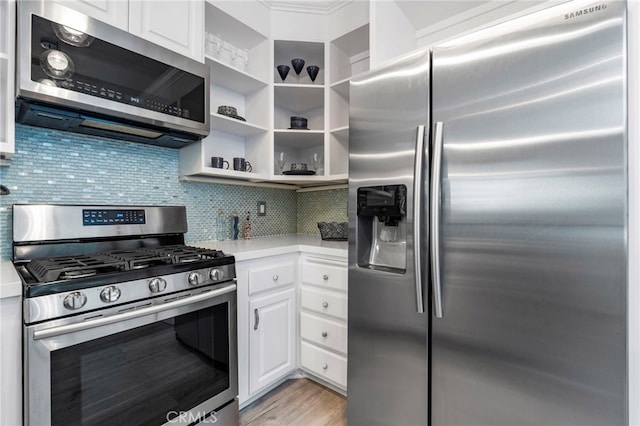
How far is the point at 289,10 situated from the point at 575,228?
214 cm

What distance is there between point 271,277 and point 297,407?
2.50 feet

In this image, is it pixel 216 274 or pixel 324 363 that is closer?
pixel 216 274

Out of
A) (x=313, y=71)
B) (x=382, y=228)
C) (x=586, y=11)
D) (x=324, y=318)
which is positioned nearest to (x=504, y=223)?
(x=382, y=228)

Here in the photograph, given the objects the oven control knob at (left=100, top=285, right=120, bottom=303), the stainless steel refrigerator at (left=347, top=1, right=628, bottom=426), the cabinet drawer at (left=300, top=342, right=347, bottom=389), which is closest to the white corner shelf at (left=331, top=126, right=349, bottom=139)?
the stainless steel refrigerator at (left=347, top=1, right=628, bottom=426)

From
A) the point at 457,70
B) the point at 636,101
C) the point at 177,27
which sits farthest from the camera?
the point at 177,27

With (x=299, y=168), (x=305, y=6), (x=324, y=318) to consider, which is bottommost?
(x=324, y=318)

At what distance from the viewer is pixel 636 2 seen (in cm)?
87

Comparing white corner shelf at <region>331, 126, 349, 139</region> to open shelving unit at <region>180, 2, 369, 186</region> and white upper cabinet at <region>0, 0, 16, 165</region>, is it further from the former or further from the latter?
white upper cabinet at <region>0, 0, 16, 165</region>

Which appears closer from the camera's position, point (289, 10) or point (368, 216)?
point (368, 216)

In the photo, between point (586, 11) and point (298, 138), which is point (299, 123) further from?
point (586, 11)

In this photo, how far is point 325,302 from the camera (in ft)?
5.90

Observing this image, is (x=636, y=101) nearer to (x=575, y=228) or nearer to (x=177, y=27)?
(x=575, y=228)

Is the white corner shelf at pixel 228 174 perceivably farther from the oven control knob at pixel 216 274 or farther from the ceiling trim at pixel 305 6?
the ceiling trim at pixel 305 6

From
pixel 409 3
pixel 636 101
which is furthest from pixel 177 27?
pixel 636 101
